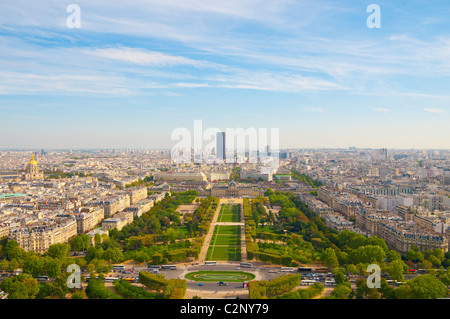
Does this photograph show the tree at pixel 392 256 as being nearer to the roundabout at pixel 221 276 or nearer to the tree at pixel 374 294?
the tree at pixel 374 294

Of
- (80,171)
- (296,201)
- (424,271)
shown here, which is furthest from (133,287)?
(80,171)

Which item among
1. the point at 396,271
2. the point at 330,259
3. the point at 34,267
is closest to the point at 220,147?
the point at 330,259

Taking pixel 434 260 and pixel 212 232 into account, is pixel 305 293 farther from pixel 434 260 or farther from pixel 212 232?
pixel 212 232

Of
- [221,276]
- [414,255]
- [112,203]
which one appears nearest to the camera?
[221,276]

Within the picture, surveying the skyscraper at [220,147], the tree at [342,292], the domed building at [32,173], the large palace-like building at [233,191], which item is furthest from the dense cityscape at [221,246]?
the skyscraper at [220,147]

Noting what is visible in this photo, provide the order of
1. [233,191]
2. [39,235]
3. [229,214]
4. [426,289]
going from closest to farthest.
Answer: [426,289], [39,235], [229,214], [233,191]

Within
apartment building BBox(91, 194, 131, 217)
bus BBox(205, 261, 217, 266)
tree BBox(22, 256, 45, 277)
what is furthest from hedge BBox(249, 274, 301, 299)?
apartment building BBox(91, 194, 131, 217)
